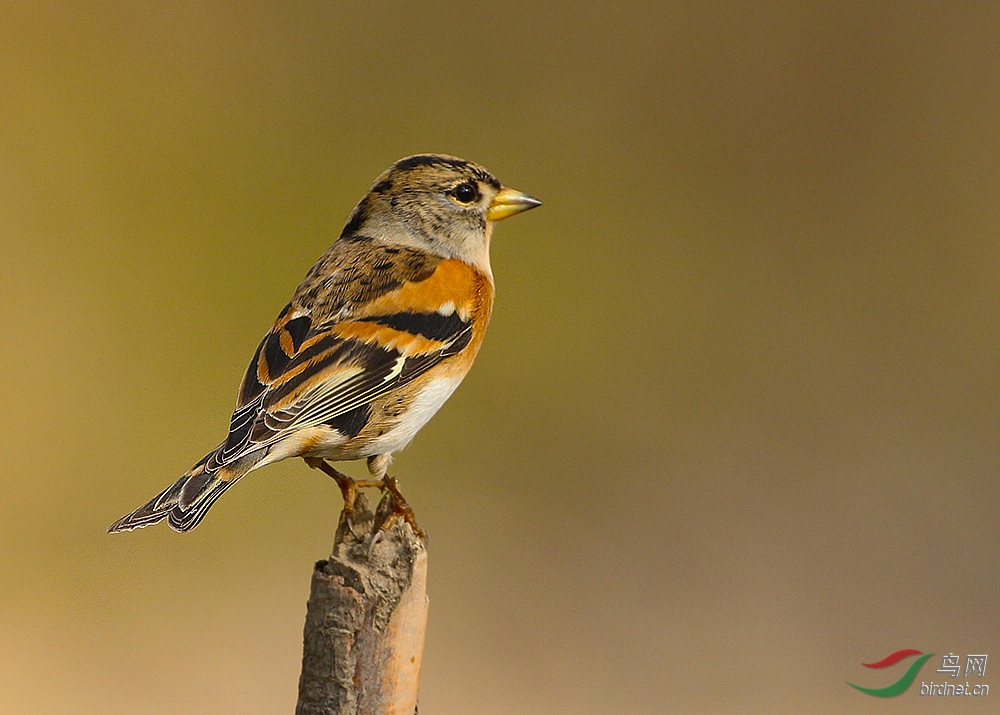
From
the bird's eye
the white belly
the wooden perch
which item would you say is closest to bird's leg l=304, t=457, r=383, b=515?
the white belly

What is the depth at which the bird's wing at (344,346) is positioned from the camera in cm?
282

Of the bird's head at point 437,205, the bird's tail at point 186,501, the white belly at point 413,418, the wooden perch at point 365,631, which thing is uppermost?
the bird's head at point 437,205

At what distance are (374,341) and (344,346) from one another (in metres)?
0.10

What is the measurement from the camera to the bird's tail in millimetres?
2477

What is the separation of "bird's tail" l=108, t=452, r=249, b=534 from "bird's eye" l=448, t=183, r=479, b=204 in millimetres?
1438

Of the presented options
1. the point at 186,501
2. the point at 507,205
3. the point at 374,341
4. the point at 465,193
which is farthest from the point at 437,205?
the point at 186,501

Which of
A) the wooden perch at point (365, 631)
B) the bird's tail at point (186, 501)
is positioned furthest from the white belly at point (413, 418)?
the bird's tail at point (186, 501)

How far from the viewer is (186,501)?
2543 mm

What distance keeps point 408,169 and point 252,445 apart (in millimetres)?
1409

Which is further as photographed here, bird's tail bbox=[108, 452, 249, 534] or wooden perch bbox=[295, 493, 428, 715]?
wooden perch bbox=[295, 493, 428, 715]

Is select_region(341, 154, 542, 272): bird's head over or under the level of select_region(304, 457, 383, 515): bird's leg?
over

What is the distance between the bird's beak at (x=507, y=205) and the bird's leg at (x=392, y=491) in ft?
3.53

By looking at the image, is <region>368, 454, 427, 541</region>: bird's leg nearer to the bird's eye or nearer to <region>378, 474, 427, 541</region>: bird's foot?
<region>378, 474, 427, 541</region>: bird's foot

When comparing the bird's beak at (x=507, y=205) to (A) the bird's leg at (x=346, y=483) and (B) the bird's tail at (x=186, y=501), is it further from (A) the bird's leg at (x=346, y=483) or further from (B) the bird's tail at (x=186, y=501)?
(B) the bird's tail at (x=186, y=501)
